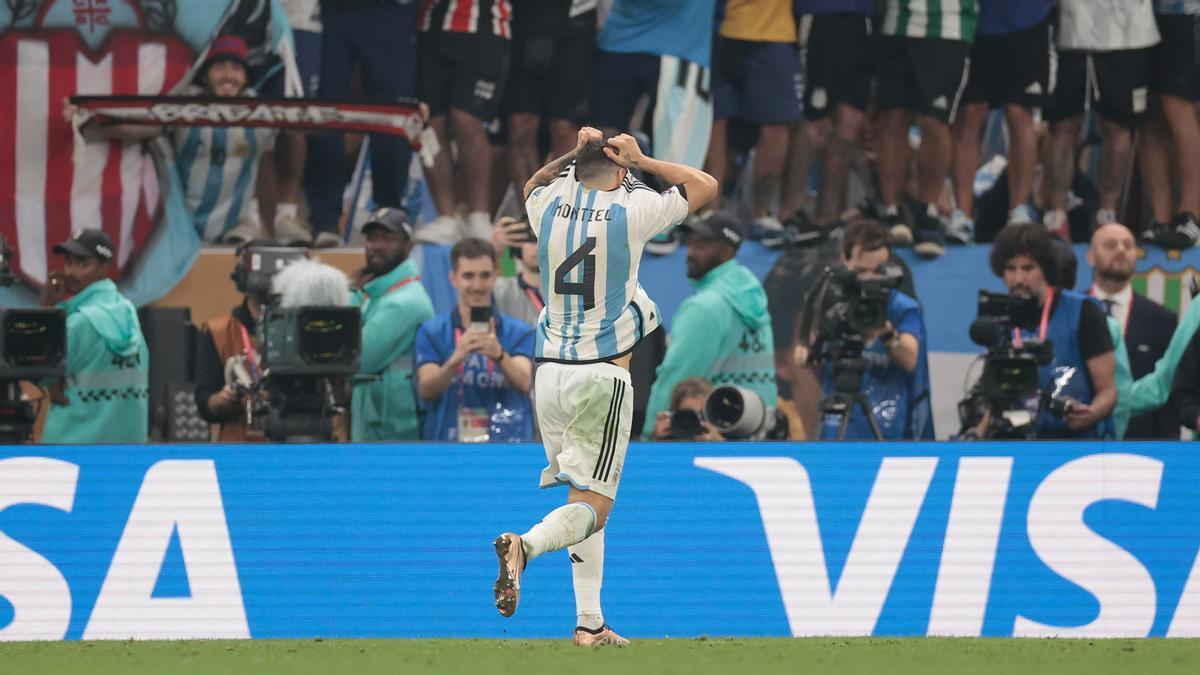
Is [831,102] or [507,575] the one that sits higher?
[831,102]

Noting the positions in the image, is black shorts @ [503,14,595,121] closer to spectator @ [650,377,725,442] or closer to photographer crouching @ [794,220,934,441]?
photographer crouching @ [794,220,934,441]

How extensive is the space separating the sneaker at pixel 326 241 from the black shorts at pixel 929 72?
3726mm

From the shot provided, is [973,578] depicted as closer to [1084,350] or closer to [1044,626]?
[1044,626]

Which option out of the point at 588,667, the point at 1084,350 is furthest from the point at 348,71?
the point at 588,667

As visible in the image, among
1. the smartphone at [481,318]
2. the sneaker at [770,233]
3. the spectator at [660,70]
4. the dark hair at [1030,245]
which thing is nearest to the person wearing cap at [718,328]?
the smartphone at [481,318]

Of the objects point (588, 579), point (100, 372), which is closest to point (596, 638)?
point (588, 579)

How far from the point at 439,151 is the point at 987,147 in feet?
13.3

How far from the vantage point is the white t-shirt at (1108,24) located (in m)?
12.2

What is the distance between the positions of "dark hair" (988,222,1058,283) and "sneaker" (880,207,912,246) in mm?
2076

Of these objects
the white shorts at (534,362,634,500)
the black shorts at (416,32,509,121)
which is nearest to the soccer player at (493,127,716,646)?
the white shorts at (534,362,634,500)

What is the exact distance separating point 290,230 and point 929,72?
4206mm

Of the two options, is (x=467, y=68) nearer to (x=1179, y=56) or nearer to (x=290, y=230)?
(x=290, y=230)

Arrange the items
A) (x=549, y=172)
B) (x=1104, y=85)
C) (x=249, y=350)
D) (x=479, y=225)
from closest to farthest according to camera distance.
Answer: (x=549, y=172), (x=249, y=350), (x=479, y=225), (x=1104, y=85)

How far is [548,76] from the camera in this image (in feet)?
39.3
